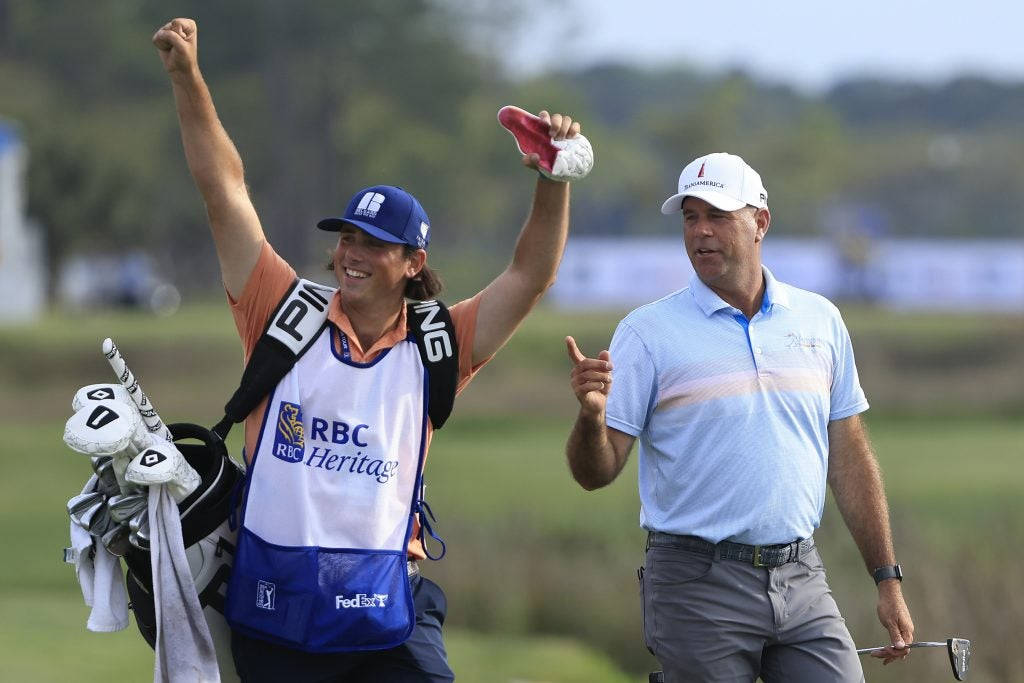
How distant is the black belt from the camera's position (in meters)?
4.88

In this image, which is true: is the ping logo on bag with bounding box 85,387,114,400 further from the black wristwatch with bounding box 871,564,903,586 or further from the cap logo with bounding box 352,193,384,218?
the black wristwatch with bounding box 871,564,903,586

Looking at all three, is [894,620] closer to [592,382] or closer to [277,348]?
[592,382]

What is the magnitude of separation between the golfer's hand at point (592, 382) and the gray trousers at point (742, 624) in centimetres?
57

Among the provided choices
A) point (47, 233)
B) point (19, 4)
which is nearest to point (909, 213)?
point (19, 4)

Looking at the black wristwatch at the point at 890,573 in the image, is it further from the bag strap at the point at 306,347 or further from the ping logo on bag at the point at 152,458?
the ping logo on bag at the point at 152,458

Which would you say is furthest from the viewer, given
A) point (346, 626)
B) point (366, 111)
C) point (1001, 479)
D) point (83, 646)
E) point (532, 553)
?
point (366, 111)

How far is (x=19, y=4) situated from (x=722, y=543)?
80002 mm

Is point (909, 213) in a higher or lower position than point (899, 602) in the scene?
higher

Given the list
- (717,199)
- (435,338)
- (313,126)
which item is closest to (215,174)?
(435,338)

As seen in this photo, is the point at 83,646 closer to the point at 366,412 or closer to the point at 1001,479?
the point at 366,412

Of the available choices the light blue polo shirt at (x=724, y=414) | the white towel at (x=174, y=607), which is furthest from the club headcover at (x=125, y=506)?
the light blue polo shirt at (x=724, y=414)

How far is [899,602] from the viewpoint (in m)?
5.14

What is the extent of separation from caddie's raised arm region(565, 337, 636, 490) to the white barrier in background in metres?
48.4

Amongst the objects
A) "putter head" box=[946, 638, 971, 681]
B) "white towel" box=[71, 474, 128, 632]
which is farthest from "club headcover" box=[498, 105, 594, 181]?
"putter head" box=[946, 638, 971, 681]
